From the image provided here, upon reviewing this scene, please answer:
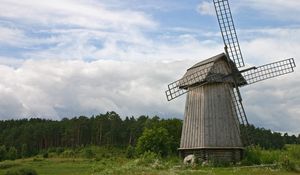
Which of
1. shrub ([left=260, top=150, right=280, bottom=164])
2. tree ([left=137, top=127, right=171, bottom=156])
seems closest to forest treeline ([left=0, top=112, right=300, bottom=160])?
tree ([left=137, top=127, right=171, bottom=156])

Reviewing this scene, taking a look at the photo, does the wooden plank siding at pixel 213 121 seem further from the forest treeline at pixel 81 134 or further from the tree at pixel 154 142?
the forest treeline at pixel 81 134

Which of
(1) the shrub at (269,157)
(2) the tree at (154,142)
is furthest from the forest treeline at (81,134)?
(1) the shrub at (269,157)

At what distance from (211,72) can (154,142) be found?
92.3 ft

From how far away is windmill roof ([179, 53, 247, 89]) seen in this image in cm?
4244

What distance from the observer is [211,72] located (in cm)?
4250

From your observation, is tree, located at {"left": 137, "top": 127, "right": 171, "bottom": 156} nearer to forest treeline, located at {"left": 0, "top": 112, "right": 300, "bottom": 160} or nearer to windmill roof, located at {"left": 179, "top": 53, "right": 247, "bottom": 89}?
windmill roof, located at {"left": 179, "top": 53, "right": 247, "bottom": 89}

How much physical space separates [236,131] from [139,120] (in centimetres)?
9801

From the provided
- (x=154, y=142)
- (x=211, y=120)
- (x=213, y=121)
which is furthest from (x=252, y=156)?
(x=154, y=142)

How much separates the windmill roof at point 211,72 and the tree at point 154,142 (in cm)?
2520

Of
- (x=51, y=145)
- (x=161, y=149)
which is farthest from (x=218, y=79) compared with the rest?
(x=51, y=145)

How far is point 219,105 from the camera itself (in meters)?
42.3

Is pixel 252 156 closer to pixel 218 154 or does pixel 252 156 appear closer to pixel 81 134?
pixel 218 154

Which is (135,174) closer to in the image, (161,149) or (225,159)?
(225,159)

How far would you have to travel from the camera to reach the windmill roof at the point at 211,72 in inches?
1671
